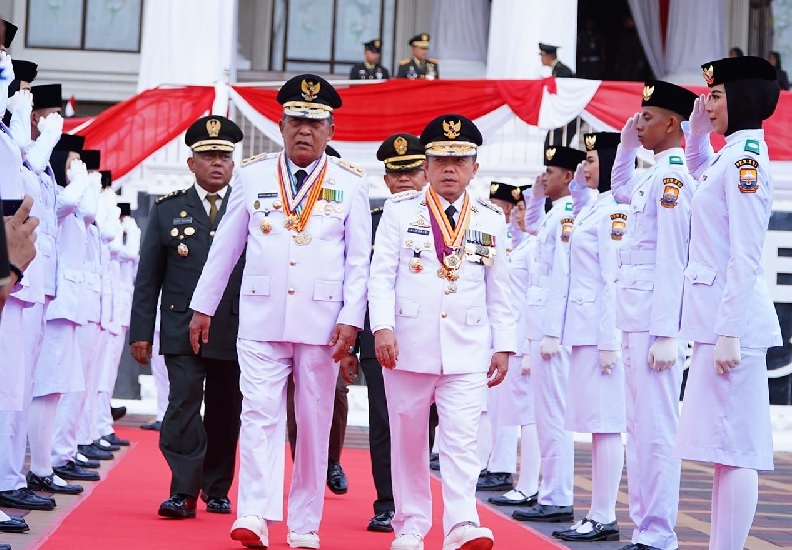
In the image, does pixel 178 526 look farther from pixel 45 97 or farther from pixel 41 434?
pixel 45 97

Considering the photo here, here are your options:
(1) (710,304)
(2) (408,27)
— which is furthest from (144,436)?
(2) (408,27)

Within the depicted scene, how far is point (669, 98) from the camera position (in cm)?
712

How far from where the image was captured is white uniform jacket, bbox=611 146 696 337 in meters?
6.68

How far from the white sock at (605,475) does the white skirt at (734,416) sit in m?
2.03

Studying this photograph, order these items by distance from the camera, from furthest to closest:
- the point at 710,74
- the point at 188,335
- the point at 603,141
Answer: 1. the point at 603,141
2. the point at 188,335
3. the point at 710,74

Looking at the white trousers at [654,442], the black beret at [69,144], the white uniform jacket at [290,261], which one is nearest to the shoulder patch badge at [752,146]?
the white trousers at [654,442]

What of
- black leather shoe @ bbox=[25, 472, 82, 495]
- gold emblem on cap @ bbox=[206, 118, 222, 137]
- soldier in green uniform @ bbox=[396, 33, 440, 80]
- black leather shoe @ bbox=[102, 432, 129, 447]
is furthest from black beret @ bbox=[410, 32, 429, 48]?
black leather shoe @ bbox=[25, 472, 82, 495]

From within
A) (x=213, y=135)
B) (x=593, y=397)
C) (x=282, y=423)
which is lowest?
(x=282, y=423)

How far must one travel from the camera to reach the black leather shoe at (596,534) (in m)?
7.67

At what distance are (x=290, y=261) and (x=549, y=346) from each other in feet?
7.94

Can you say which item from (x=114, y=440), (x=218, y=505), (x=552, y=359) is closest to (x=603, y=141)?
(x=552, y=359)

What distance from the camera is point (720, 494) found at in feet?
19.0

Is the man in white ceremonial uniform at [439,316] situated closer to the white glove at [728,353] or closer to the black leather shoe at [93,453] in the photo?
the white glove at [728,353]

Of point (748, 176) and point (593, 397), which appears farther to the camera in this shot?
point (593, 397)
